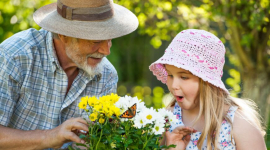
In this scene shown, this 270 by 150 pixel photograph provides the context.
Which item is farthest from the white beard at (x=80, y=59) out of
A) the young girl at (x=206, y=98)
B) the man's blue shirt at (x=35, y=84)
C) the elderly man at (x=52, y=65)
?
the young girl at (x=206, y=98)

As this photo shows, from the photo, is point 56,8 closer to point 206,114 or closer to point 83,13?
point 83,13

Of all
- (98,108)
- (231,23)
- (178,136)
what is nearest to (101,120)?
(98,108)

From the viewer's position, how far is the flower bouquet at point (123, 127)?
2.13 meters

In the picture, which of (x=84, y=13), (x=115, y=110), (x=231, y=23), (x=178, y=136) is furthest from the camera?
(x=231, y=23)

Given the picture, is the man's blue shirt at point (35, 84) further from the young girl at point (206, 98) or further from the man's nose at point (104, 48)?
the young girl at point (206, 98)

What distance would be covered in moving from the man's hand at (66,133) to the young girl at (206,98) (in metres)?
0.60

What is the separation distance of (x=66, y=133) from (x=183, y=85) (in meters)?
0.81

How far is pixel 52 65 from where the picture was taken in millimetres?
3080

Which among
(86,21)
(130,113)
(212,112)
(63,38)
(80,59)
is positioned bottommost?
(212,112)

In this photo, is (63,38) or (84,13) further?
(63,38)

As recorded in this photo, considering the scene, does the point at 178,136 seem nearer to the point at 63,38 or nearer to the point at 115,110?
the point at 115,110

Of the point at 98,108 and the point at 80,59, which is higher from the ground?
the point at 80,59

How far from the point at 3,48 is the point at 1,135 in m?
0.60

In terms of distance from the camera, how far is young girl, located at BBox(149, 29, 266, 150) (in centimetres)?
270
